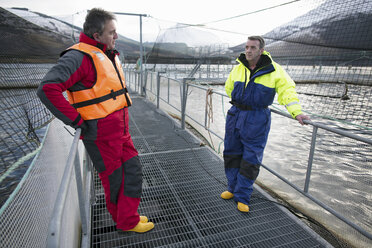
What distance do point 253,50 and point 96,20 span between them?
1.48 m

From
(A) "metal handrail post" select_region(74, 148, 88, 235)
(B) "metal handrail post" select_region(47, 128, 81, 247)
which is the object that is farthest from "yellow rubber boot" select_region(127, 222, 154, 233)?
(B) "metal handrail post" select_region(47, 128, 81, 247)

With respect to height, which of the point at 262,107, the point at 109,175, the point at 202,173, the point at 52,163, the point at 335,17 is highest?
the point at 335,17

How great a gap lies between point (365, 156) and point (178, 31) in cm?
1216

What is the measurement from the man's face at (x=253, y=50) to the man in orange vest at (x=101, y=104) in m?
1.30

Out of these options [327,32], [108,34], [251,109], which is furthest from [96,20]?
[327,32]

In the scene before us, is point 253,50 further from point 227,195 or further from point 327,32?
point 327,32

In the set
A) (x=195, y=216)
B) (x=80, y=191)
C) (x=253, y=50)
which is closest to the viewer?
(x=80, y=191)

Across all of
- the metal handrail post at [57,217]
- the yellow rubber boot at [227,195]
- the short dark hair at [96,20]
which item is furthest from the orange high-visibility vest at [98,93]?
the yellow rubber boot at [227,195]

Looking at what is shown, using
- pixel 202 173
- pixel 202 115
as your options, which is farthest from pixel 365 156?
pixel 202 115

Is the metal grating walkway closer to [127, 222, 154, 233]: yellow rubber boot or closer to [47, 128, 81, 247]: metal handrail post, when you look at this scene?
[127, 222, 154, 233]: yellow rubber boot

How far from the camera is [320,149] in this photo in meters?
5.50

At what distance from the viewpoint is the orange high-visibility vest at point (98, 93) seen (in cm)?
161

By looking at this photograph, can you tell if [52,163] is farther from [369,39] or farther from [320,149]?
[369,39]

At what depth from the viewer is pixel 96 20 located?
62.6 inches
